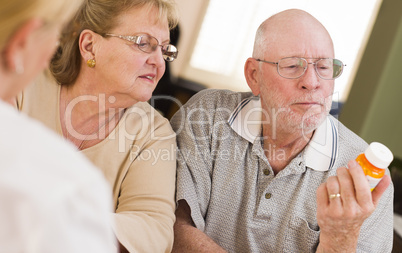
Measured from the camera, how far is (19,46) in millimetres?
676

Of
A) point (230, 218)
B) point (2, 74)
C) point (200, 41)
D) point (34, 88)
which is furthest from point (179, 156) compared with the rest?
point (200, 41)

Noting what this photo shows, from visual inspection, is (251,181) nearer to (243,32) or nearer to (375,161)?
(375,161)

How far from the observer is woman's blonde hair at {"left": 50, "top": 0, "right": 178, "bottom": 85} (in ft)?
5.19

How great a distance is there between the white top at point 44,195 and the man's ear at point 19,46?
0.07 metres

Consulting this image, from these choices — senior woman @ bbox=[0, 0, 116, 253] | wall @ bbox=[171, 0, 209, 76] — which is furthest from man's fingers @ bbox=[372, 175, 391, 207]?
wall @ bbox=[171, 0, 209, 76]

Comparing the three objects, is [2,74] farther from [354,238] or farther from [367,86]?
[367,86]

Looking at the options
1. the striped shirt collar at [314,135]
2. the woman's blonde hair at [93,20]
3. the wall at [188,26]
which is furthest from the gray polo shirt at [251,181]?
the wall at [188,26]

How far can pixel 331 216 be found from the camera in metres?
1.30

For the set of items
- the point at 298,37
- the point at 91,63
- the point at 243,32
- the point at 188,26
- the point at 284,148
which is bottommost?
the point at 188,26

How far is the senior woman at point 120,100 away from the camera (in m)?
1.55

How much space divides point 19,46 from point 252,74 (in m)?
1.25

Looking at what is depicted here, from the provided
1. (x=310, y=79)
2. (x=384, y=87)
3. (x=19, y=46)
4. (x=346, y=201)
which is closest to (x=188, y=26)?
(x=384, y=87)

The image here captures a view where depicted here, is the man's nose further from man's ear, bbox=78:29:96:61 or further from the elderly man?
man's ear, bbox=78:29:96:61

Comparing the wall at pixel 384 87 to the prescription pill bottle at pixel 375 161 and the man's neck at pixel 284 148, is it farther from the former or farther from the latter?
the prescription pill bottle at pixel 375 161
